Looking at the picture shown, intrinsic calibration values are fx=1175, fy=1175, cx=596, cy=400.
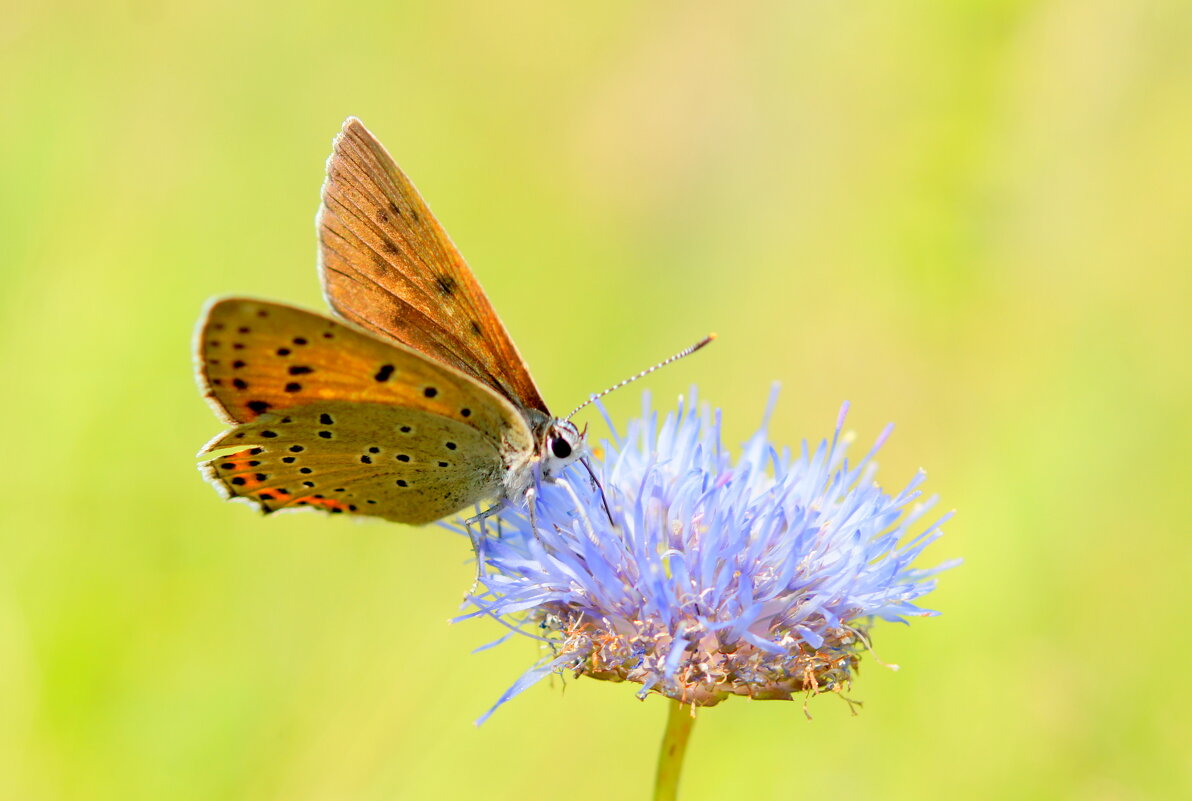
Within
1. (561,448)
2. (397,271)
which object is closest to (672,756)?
(561,448)

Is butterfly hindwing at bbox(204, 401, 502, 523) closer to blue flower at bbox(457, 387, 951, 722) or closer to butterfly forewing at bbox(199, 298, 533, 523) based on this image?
butterfly forewing at bbox(199, 298, 533, 523)

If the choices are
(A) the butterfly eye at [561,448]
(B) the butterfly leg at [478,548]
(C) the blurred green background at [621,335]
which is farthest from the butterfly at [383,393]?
(C) the blurred green background at [621,335]

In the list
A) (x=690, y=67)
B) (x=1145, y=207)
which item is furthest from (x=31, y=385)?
(x=1145, y=207)

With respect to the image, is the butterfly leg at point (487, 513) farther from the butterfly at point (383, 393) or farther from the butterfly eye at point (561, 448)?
the butterfly eye at point (561, 448)

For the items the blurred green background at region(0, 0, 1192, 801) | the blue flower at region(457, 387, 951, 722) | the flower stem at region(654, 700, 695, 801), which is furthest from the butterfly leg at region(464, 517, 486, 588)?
the blurred green background at region(0, 0, 1192, 801)

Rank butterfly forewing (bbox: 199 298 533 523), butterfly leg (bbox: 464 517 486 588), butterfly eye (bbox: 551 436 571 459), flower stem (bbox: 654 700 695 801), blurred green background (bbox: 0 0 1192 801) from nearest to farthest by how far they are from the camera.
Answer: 1. flower stem (bbox: 654 700 695 801)
2. butterfly forewing (bbox: 199 298 533 523)
3. butterfly leg (bbox: 464 517 486 588)
4. butterfly eye (bbox: 551 436 571 459)
5. blurred green background (bbox: 0 0 1192 801)

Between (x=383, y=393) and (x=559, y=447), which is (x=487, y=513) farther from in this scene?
(x=383, y=393)

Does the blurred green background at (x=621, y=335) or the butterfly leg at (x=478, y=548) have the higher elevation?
the blurred green background at (x=621, y=335)
